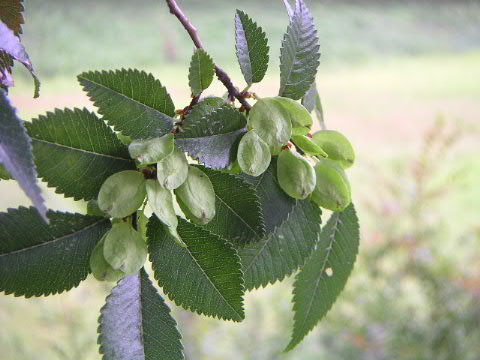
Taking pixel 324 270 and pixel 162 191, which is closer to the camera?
pixel 162 191

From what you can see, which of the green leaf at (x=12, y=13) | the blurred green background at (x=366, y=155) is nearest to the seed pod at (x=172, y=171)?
the green leaf at (x=12, y=13)

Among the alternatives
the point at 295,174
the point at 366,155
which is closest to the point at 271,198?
the point at 295,174

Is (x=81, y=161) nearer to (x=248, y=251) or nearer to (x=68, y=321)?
(x=248, y=251)

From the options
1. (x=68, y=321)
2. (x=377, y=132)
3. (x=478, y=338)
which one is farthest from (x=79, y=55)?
(x=478, y=338)

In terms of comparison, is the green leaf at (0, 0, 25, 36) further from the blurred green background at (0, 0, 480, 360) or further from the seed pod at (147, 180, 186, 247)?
the blurred green background at (0, 0, 480, 360)

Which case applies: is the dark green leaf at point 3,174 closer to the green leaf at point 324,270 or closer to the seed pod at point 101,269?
the seed pod at point 101,269

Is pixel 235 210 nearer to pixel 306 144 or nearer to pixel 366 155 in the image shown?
pixel 306 144
